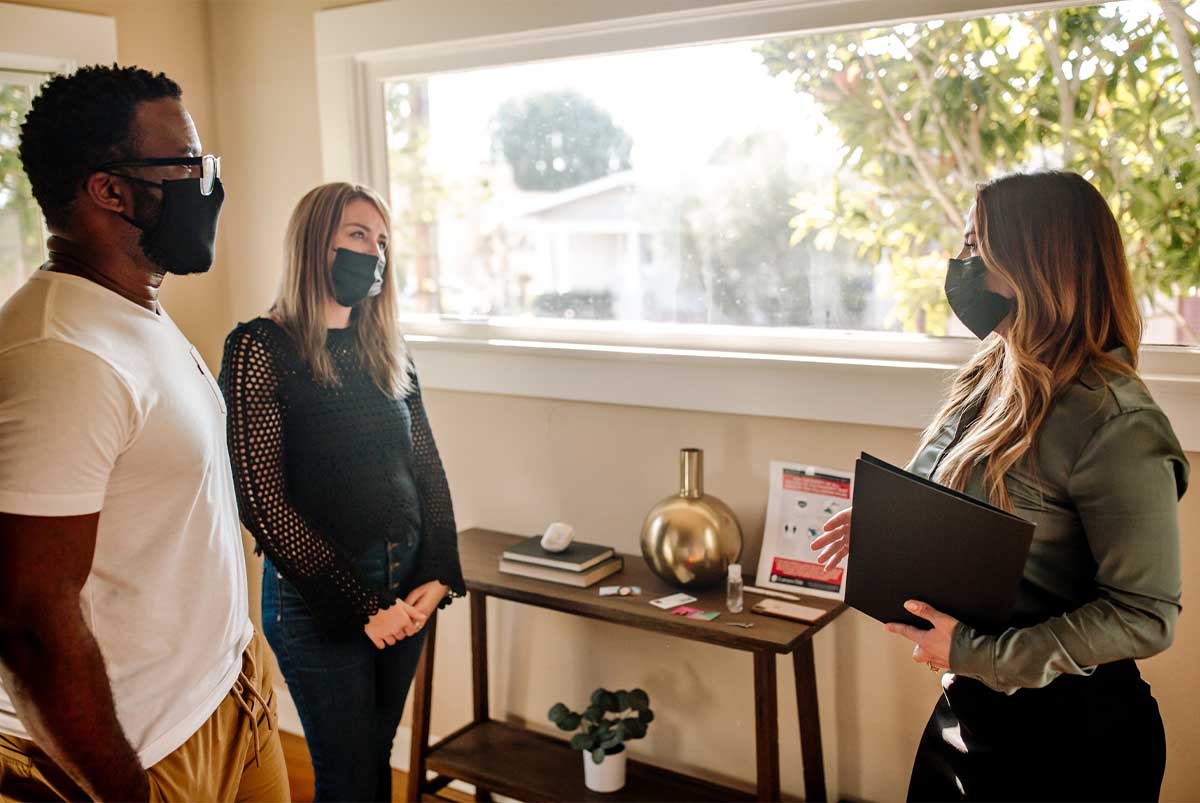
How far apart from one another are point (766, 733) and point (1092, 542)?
878mm

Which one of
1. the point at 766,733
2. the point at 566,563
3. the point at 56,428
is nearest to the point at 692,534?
the point at 566,563

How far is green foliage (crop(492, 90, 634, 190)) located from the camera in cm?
246

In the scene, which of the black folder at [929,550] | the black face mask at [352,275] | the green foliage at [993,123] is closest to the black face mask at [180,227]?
the black face mask at [352,275]

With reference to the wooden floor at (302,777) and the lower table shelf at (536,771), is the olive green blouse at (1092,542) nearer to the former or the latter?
the lower table shelf at (536,771)

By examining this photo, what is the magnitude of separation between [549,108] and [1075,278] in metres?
1.51

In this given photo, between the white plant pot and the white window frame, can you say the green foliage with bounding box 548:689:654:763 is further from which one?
the white window frame

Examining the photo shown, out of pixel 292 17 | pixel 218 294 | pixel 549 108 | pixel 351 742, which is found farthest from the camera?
pixel 218 294

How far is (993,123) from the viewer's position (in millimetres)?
1983

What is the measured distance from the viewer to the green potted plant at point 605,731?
7.22ft

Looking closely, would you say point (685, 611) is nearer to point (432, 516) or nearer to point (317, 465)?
point (432, 516)

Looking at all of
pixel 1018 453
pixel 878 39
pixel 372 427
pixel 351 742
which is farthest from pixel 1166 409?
pixel 351 742

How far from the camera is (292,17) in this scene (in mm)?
2729

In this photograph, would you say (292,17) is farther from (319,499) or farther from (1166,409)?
(1166,409)

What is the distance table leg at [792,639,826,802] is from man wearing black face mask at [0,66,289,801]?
1.08 meters
